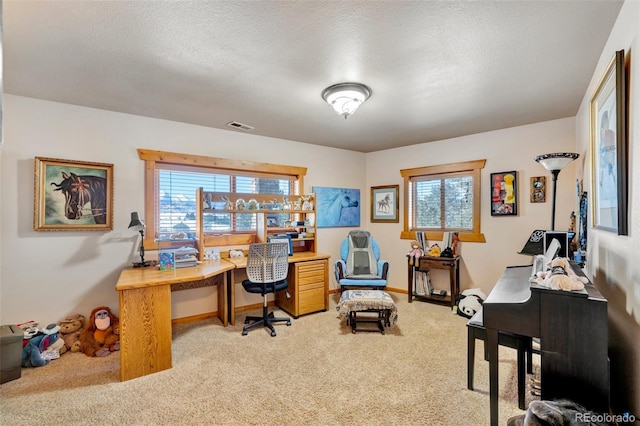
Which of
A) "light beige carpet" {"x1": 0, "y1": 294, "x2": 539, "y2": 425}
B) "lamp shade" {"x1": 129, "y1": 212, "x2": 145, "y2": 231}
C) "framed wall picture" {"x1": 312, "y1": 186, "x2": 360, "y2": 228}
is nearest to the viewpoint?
"light beige carpet" {"x1": 0, "y1": 294, "x2": 539, "y2": 425}

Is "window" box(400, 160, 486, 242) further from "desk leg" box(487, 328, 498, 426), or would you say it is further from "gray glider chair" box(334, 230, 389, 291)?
"desk leg" box(487, 328, 498, 426)

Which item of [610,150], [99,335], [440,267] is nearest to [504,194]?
[440,267]

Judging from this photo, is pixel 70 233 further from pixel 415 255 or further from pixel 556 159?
pixel 556 159

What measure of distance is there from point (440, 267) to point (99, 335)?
413cm

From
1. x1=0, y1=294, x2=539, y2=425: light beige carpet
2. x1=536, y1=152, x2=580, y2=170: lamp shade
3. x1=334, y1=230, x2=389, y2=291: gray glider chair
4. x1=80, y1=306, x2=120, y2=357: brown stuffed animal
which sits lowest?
x1=0, y1=294, x2=539, y2=425: light beige carpet

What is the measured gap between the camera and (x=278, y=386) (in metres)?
2.39

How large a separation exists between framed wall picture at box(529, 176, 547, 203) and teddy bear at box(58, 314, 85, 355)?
537 centimetres

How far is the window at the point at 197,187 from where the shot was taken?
3.59 m

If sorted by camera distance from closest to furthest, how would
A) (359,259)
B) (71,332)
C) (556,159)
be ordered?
(556,159), (71,332), (359,259)

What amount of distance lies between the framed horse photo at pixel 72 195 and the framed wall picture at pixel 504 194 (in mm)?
4725

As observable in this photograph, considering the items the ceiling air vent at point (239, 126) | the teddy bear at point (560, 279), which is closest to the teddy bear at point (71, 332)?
the ceiling air vent at point (239, 126)

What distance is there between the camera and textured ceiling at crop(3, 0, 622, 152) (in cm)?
177

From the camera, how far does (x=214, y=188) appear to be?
406 centimetres

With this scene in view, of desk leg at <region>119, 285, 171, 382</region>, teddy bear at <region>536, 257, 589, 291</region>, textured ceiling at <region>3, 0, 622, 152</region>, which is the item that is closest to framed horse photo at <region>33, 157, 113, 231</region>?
textured ceiling at <region>3, 0, 622, 152</region>
